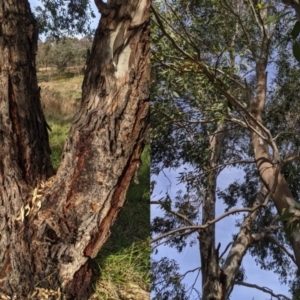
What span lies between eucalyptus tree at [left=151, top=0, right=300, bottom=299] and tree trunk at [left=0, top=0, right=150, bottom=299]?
0.10m

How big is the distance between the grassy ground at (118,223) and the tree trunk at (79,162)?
0.08 meters

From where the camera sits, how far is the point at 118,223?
1248mm

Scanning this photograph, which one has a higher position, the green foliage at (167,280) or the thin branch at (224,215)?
the thin branch at (224,215)

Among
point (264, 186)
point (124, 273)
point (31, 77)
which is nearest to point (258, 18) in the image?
point (264, 186)

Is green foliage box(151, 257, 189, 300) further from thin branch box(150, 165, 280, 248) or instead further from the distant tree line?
the distant tree line

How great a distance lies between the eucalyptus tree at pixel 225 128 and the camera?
36.2 inches

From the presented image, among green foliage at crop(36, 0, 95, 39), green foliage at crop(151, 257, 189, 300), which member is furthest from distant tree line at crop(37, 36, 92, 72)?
green foliage at crop(151, 257, 189, 300)

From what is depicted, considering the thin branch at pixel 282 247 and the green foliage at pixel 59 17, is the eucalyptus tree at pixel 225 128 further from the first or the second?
the green foliage at pixel 59 17

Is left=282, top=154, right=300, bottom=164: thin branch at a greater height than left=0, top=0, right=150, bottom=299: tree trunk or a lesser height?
greater

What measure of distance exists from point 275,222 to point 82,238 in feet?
1.08

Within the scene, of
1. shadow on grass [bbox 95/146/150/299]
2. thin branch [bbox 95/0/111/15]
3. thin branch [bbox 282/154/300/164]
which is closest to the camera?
thin branch [bbox 95/0/111/15]

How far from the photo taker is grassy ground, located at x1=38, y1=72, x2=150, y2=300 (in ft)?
3.47

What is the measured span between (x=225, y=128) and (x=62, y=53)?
1.15 ft

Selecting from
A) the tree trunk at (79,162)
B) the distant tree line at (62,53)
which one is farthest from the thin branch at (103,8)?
the distant tree line at (62,53)
